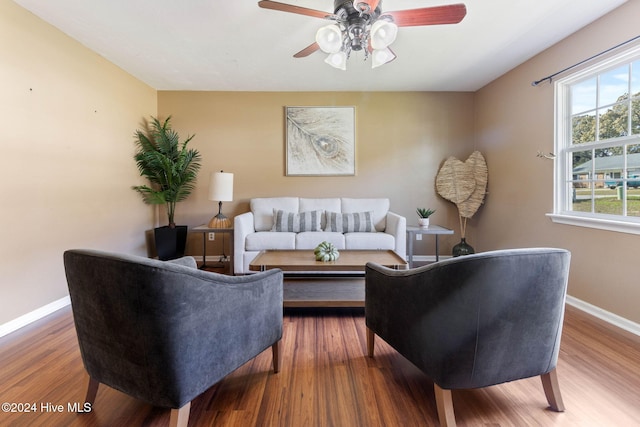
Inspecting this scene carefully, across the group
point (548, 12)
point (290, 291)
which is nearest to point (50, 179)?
point (290, 291)

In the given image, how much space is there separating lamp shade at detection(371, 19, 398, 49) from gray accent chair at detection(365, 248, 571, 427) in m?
1.34

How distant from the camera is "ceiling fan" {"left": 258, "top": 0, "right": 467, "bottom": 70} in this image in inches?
60.8

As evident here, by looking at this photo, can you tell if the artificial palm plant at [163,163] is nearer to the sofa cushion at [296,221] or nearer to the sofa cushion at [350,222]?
the sofa cushion at [296,221]

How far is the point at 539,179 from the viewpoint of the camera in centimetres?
283

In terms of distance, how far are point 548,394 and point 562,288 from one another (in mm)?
562

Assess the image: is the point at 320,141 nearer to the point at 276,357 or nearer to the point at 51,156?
the point at 51,156

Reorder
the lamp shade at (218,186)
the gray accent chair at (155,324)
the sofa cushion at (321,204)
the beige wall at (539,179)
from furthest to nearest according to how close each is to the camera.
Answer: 1. the sofa cushion at (321,204)
2. the lamp shade at (218,186)
3. the beige wall at (539,179)
4. the gray accent chair at (155,324)

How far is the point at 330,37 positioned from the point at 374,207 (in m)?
2.35

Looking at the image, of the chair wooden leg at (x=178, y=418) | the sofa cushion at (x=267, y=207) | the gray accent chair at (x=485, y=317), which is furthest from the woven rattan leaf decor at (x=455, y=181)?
the chair wooden leg at (x=178, y=418)

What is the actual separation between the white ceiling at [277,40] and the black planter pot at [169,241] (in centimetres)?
186

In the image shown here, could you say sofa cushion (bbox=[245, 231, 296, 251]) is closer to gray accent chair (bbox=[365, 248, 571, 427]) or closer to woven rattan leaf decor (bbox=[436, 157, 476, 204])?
gray accent chair (bbox=[365, 248, 571, 427])

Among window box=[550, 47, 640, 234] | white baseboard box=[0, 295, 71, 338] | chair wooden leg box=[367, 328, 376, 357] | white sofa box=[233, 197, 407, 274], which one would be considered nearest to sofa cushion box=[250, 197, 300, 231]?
white sofa box=[233, 197, 407, 274]

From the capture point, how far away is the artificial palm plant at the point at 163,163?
3480 mm

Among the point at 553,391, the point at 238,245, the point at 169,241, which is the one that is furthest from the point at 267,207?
the point at 553,391
